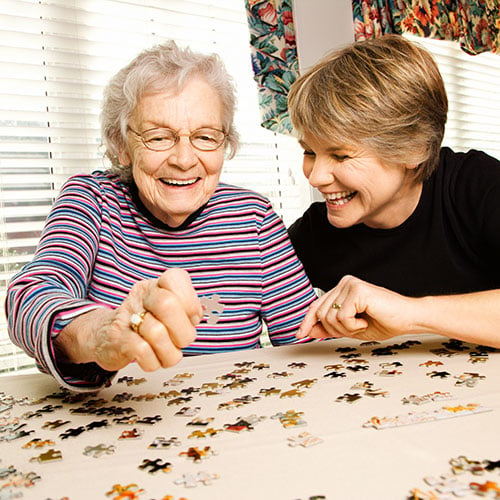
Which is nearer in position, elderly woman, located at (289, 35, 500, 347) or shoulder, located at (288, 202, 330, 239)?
elderly woman, located at (289, 35, 500, 347)

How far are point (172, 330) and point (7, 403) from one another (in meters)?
0.63

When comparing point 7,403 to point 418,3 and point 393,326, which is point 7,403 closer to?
point 393,326

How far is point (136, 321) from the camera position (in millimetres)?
946

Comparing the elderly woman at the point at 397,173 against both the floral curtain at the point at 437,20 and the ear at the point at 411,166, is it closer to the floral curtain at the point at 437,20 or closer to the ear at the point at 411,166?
the ear at the point at 411,166

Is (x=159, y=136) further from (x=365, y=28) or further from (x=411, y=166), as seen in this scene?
(x=365, y=28)

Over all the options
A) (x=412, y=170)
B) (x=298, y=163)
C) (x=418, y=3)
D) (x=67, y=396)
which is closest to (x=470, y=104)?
(x=418, y=3)

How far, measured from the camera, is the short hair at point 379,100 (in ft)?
6.00

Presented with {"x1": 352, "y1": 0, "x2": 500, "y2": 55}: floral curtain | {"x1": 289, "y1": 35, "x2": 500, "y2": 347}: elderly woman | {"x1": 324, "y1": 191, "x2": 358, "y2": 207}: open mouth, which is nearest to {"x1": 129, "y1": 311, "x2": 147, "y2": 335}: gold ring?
{"x1": 289, "y1": 35, "x2": 500, "y2": 347}: elderly woman

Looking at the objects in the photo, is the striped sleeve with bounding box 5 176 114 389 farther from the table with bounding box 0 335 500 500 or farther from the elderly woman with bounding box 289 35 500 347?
the elderly woman with bounding box 289 35 500 347

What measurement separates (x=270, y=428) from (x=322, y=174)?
3.63 ft

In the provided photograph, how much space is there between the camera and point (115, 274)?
6.09ft

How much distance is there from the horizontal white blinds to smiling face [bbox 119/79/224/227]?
4571mm

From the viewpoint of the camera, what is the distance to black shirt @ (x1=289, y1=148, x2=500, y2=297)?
1910mm

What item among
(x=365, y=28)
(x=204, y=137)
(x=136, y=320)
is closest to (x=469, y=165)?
(x=204, y=137)
